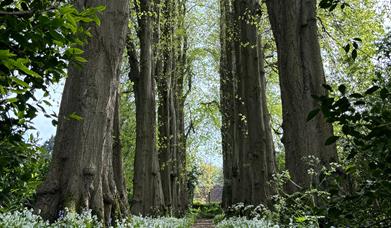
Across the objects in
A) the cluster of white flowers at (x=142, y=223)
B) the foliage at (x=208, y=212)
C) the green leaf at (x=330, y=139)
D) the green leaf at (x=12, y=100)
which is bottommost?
the cluster of white flowers at (x=142, y=223)

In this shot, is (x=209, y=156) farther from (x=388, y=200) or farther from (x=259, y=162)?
(x=388, y=200)

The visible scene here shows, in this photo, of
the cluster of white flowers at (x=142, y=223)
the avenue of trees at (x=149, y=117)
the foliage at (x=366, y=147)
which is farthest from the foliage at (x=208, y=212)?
the foliage at (x=366, y=147)

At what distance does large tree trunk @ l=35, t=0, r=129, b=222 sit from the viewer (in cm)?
611

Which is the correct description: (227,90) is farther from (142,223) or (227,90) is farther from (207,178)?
(207,178)

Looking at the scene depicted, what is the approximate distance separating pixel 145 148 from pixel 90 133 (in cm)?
875

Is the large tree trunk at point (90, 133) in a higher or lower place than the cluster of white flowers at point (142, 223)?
higher

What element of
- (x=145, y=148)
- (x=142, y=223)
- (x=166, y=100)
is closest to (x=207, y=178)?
(x=166, y=100)

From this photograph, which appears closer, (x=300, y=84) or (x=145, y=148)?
(x=300, y=84)

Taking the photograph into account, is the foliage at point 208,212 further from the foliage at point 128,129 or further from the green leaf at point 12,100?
the green leaf at point 12,100

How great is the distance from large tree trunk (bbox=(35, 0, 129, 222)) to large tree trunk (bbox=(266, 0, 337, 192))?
2567 mm

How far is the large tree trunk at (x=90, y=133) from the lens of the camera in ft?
20.0

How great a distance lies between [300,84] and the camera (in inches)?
242

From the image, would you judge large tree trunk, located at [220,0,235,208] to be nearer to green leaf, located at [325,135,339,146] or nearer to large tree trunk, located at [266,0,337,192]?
large tree trunk, located at [266,0,337,192]

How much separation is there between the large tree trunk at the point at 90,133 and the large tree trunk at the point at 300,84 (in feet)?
8.42
